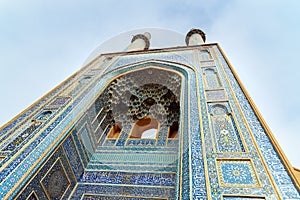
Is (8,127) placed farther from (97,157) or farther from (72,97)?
(97,157)

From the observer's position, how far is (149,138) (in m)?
5.16

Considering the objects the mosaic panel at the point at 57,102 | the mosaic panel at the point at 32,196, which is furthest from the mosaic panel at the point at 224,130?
the mosaic panel at the point at 57,102

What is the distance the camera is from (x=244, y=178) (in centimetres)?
269

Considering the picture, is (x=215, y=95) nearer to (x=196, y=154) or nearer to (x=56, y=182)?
(x=196, y=154)

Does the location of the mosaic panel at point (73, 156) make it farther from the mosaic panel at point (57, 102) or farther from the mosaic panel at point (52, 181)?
the mosaic panel at point (57, 102)

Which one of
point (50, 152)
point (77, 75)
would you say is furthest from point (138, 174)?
point (77, 75)

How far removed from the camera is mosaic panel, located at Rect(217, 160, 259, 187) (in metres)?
2.62

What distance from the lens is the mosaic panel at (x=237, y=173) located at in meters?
2.62

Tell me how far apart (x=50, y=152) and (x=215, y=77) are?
3.27 m

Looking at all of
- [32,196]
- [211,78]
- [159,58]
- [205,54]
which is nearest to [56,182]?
[32,196]

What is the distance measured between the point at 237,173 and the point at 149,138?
256cm

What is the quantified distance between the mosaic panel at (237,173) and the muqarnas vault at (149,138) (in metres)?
0.01

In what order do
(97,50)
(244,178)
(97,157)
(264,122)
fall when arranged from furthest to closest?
(97,50), (97,157), (264,122), (244,178)

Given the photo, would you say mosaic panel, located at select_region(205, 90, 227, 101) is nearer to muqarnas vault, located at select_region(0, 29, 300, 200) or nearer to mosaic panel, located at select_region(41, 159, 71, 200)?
muqarnas vault, located at select_region(0, 29, 300, 200)
